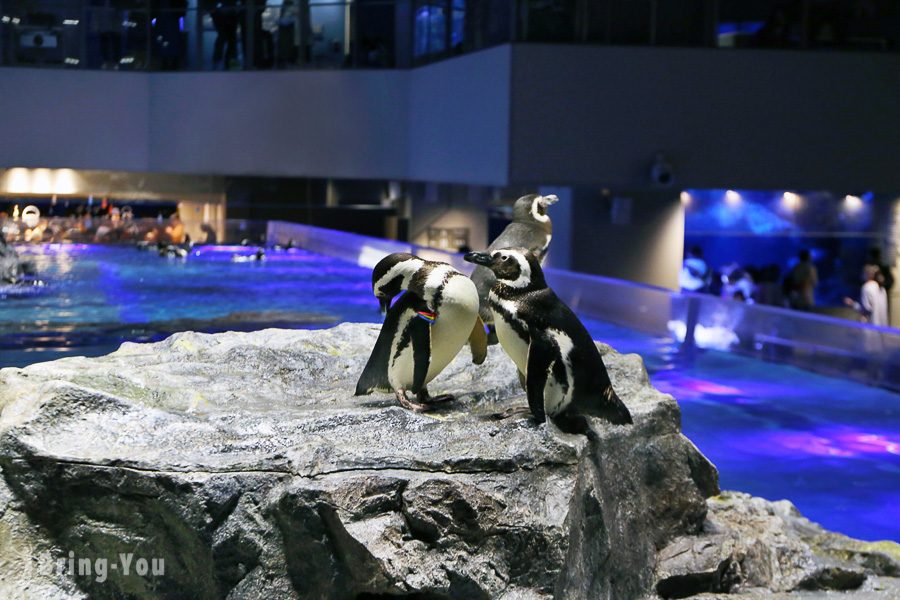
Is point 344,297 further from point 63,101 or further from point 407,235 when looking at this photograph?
point 407,235

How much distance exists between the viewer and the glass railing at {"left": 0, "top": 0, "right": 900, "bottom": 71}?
1291 cm

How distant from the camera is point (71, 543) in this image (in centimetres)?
385

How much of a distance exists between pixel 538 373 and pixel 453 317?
1.37 feet

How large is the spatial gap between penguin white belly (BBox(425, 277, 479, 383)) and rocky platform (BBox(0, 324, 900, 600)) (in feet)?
0.79

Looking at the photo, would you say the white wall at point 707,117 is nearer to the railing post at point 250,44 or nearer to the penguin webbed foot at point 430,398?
the railing post at point 250,44

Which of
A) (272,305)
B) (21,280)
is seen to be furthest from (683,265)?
Result: (21,280)

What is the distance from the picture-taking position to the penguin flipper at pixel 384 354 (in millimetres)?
4293

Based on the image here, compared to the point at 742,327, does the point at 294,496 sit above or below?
above

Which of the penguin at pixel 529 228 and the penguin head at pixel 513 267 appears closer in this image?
the penguin head at pixel 513 267

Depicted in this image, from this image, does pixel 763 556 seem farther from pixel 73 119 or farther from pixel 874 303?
pixel 73 119

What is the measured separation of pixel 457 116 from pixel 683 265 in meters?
3.52

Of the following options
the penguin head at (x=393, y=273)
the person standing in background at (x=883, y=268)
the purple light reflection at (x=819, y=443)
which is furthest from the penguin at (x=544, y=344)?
the person standing in background at (x=883, y=268)

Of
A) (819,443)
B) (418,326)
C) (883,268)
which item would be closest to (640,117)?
(883,268)

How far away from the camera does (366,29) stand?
1905 centimetres
